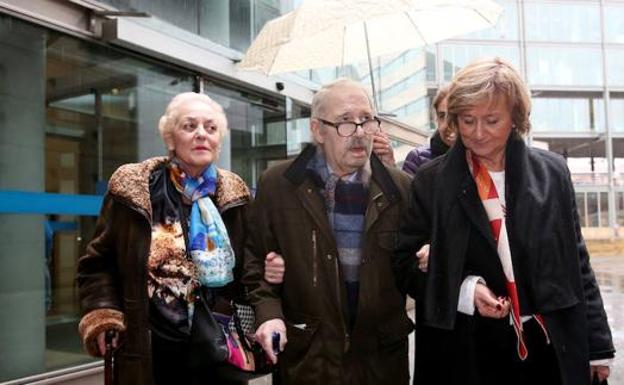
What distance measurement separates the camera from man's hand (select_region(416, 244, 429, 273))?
233 centimetres

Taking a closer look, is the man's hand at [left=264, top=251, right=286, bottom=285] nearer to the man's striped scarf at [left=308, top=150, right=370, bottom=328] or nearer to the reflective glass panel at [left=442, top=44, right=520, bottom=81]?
the man's striped scarf at [left=308, top=150, right=370, bottom=328]

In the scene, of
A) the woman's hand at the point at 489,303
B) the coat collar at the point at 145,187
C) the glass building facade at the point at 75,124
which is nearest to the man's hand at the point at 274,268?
the coat collar at the point at 145,187

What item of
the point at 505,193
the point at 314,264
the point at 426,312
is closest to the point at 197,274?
the point at 314,264

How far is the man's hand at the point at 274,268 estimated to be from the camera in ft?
8.47

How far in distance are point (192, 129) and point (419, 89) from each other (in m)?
13.0

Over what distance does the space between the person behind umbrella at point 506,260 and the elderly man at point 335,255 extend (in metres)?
0.28

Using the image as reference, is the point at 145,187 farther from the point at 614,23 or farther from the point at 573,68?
the point at 614,23

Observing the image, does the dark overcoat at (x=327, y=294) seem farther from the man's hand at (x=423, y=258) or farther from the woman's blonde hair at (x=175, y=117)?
the woman's blonde hair at (x=175, y=117)

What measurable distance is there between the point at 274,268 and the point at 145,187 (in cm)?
66

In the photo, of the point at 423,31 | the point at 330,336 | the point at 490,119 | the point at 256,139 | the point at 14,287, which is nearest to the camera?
the point at 490,119

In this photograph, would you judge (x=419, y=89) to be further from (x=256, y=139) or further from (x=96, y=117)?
(x=96, y=117)

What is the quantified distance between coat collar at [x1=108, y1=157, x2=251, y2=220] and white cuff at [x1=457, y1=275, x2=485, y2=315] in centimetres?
114

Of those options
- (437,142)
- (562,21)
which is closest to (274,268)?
(437,142)

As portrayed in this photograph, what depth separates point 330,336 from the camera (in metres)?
2.50
